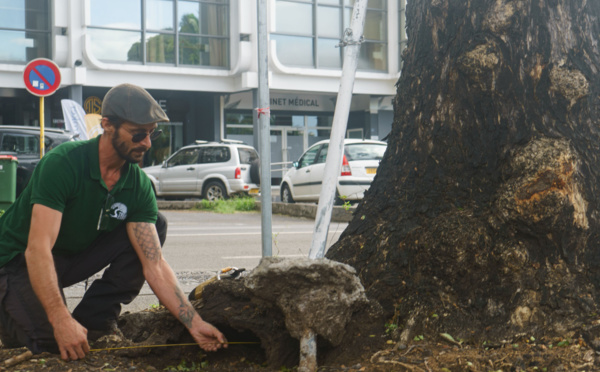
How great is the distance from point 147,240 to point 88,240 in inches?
11.8

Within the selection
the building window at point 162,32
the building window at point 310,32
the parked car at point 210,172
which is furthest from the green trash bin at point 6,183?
the building window at point 310,32

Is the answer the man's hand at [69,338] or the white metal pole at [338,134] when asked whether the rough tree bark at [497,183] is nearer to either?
the white metal pole at [338,134]

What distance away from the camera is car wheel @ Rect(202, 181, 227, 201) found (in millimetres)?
20031

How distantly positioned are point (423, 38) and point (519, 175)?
974 millimetres

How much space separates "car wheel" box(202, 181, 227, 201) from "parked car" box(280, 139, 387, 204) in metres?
2.21

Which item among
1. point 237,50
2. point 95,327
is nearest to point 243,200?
point 237,50

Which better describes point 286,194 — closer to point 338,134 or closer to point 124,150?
point 338,134

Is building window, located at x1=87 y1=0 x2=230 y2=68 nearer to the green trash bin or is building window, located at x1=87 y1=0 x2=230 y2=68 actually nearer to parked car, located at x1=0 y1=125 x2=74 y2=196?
parked car, located at x1=0 y1=125 x2=74 y2=196

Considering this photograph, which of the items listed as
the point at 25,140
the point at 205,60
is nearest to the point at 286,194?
the point at 25,140

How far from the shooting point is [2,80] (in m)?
22.1

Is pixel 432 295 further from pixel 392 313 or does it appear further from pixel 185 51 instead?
pixel 185 51

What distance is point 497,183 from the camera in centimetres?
326

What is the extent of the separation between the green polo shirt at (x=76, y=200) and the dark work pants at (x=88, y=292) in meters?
0.08

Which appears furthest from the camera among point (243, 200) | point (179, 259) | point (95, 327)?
point (243, 200)
